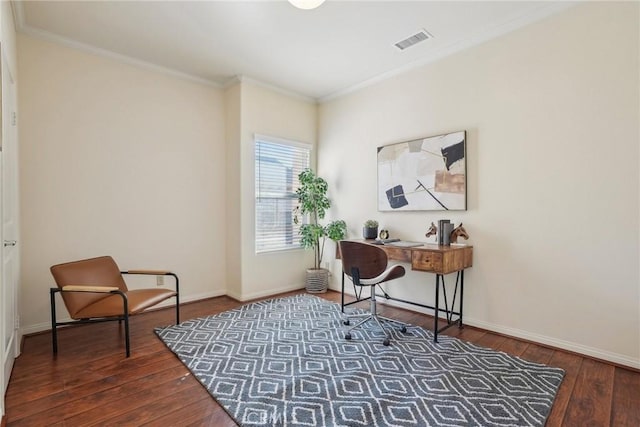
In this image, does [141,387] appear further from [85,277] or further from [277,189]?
[277,189]

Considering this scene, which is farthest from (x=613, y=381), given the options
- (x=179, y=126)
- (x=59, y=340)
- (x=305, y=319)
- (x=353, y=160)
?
(x=179, y=126)

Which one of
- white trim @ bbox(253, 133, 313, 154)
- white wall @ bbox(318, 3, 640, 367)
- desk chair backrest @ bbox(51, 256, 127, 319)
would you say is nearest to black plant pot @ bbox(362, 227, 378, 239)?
white wall @ bbox(318, 3, 640, 367)

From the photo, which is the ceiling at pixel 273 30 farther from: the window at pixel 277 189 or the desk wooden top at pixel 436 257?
the desk wooden top at pixel 436 257

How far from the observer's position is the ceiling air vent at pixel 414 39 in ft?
10.1

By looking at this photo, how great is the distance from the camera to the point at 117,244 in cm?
349

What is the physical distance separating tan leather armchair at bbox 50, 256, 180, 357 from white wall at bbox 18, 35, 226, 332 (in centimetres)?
44

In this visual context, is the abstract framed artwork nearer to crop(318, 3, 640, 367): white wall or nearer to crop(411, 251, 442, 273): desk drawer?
crop(318, 3, 640, 367): white wall

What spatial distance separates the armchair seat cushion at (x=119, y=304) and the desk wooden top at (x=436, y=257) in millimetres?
2259

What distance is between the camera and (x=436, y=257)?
9.27ft

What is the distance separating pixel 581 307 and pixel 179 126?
14.6ft

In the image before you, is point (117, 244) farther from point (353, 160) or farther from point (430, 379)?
point (430, 379)

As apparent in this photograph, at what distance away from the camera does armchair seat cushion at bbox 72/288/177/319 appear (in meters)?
2.62

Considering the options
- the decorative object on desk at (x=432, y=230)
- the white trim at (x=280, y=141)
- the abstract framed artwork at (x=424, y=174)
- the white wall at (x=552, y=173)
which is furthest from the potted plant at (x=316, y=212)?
the white wall at (x=552, y=173)

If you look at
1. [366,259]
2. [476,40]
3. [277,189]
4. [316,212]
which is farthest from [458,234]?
[277,189]
